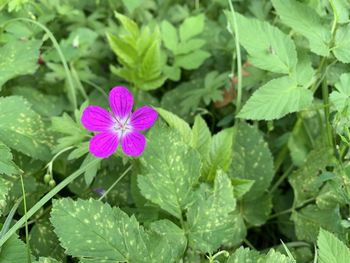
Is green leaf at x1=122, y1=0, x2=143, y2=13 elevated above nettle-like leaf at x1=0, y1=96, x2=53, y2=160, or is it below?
above

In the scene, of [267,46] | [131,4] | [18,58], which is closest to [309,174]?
[267,46]

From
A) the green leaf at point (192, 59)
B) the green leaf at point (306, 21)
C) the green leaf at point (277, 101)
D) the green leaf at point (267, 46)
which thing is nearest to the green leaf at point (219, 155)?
the green leaf at point (277, 101)

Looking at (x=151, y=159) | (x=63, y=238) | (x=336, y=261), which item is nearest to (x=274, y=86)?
(x=151, y=159)

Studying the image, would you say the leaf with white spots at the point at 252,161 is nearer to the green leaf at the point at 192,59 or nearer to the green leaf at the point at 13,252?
the green leaf at the point at 192,59

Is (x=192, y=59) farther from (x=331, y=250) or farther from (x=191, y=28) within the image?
(x=331, y=250)

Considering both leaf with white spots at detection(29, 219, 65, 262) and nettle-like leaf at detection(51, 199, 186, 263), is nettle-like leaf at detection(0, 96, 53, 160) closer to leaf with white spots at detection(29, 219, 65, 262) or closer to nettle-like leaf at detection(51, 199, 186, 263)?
leaf with white spots at detection(29, 219, 65, 262)

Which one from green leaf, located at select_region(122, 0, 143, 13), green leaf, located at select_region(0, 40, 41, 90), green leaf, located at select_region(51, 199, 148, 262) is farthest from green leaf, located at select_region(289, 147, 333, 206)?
green leaf, located at select_region(0, 40, 41, 90)

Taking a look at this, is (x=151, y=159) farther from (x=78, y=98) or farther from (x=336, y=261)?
(x=78, y=98)
